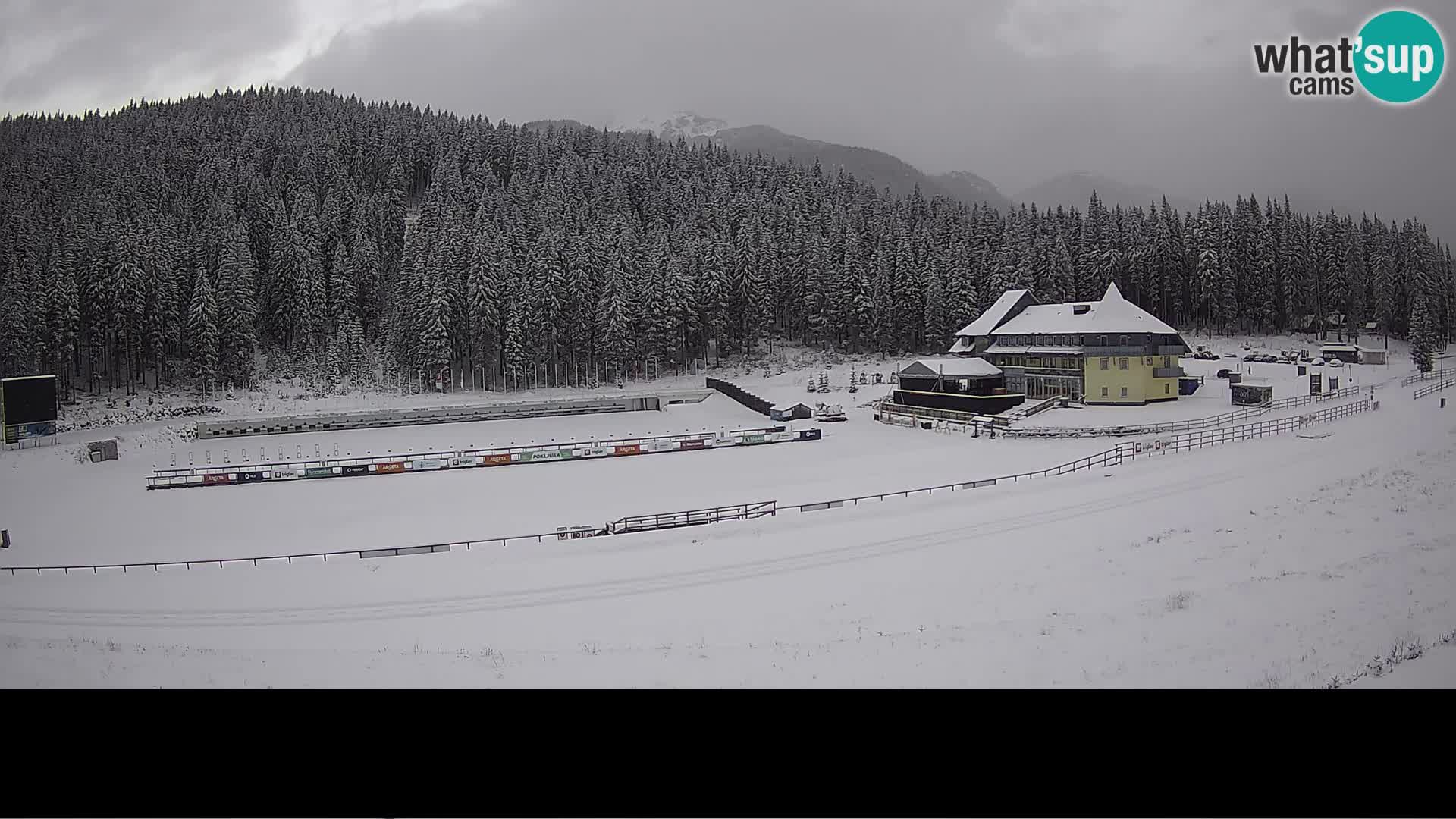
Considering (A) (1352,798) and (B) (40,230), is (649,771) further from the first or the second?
(B) (40,230)

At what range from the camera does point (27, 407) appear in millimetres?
24562

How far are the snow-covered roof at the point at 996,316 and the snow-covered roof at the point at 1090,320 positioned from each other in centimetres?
67

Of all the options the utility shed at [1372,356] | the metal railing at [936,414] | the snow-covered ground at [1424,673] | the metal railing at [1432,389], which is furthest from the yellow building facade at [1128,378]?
the snow-covered ground at [1424,673]

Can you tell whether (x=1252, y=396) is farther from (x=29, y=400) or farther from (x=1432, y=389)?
(x=29, y=400)

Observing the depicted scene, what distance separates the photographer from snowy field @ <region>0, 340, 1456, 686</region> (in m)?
7.00

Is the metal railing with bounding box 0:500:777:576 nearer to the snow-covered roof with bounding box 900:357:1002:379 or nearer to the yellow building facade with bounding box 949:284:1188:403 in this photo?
the snow-covered roof with bounding box 900:357:1002:379

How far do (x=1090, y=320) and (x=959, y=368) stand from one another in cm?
667

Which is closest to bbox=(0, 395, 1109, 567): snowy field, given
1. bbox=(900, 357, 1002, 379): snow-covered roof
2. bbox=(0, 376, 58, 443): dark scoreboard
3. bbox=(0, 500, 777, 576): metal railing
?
bbox=(0, 376, 58, 443): dark scoreboard

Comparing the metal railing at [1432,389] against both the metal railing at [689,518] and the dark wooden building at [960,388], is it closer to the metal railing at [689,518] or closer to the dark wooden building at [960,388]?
the dark wooden building at [960,388]

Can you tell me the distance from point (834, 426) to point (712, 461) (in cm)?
986

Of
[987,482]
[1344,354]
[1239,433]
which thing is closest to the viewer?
[987,482]

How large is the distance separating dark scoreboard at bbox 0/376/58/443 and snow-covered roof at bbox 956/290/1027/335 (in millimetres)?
39929

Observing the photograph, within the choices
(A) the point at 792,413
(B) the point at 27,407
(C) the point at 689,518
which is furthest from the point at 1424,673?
(A) the point at 792,413

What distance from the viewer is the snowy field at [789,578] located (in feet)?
23.0
